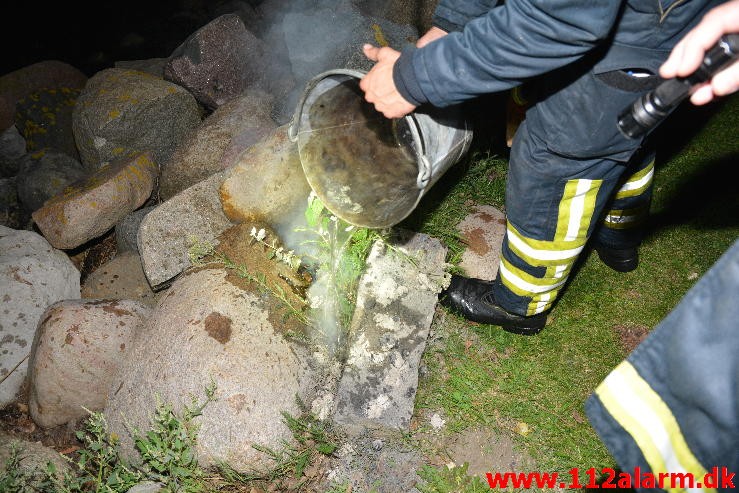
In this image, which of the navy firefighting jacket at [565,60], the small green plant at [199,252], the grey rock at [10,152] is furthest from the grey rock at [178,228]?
the grey rock at [10,152]

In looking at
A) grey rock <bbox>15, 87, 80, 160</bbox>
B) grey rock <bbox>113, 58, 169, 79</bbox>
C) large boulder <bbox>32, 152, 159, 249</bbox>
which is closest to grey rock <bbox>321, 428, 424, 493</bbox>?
large boulder <bbox>32, 152, 159, 249</bbox>

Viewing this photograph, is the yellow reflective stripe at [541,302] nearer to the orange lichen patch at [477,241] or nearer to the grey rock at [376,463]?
the orange lichen patch at [477,241]

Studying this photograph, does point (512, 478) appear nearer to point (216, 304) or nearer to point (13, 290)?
point (216, 304)

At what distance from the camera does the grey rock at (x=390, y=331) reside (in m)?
2.45

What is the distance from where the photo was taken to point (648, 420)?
123 centimetres

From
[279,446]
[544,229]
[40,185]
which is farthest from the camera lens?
[40,185]

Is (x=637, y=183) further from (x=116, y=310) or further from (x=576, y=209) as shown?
(x=116, y=310)

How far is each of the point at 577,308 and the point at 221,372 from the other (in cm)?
212

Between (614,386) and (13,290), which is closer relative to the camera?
(614,386)

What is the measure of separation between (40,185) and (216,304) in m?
2.84

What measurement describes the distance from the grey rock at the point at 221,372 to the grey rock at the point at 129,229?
1242 mm

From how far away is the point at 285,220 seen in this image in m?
3.18

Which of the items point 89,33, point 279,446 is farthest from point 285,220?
point 89,33

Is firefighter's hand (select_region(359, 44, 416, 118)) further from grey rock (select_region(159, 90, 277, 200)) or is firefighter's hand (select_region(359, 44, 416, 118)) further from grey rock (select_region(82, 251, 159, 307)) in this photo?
grey rock (select_region(82, 251, 159, 307))
